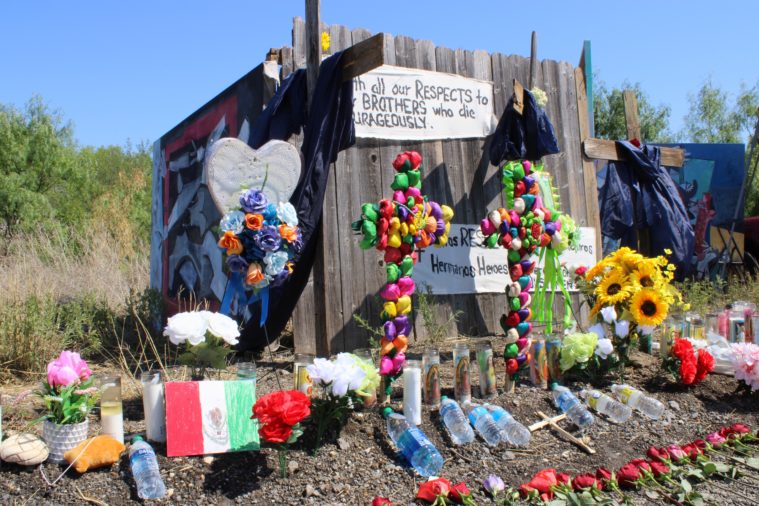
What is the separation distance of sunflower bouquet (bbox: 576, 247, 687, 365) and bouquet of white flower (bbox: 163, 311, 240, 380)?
2664mm

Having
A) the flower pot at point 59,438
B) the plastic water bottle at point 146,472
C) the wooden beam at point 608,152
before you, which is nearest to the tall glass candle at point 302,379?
the plastic water bottle at point 146,472

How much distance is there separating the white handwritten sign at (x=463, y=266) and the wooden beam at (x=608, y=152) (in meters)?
1.50

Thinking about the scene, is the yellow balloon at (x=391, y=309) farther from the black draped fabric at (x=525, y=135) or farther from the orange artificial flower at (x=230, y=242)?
the black draped fabric at (x=525, y=135)

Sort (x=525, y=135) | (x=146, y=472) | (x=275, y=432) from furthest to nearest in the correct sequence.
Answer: (x=525, y=135)
(x=275, y=432)
(x=146, y=472)

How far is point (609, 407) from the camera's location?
4.43 m

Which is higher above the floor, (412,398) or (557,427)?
(412,398)

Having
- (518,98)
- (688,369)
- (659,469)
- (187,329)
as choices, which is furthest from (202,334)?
(518,98)

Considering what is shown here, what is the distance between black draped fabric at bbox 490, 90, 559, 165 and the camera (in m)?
5.98

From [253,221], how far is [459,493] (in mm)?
1684

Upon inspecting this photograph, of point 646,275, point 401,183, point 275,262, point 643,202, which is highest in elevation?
point 643,202

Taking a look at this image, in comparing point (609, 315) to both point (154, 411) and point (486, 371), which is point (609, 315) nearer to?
point (486, 371)

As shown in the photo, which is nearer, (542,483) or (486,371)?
(542,483)

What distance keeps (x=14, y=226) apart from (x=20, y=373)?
9533 mm

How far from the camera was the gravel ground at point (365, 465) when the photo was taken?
3.08 metres
